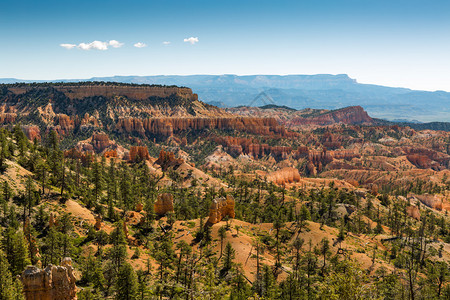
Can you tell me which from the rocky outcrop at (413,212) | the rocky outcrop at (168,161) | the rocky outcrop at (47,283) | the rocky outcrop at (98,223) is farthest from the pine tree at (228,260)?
the rocky outcrop at (413,212)

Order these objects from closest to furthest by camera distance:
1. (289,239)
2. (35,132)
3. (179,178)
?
(289,239) → (179,178) → (35,132)

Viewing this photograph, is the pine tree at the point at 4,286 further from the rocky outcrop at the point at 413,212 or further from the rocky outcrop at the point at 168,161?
the rocky outcrop at the point at 413,212

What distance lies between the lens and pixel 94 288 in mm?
44781

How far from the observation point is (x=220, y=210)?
7262cm

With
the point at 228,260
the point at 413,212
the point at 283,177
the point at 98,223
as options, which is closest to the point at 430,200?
the point at 413,212

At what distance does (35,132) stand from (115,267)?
172065 mm

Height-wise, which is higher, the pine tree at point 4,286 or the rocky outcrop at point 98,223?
the pine tree at point 4,286

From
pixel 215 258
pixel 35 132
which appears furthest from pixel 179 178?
pixel 35 132

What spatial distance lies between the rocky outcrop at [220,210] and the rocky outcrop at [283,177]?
64629 mm

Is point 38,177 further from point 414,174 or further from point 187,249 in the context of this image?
point 414,174

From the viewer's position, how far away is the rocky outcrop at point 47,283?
33.3m

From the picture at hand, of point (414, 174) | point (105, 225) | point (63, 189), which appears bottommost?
point (414, 174)

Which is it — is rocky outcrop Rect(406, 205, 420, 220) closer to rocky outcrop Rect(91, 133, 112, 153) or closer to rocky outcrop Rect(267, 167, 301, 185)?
rocky outcrop Rect(267, 167, 301, 185)

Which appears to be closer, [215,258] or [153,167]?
[215,258]
